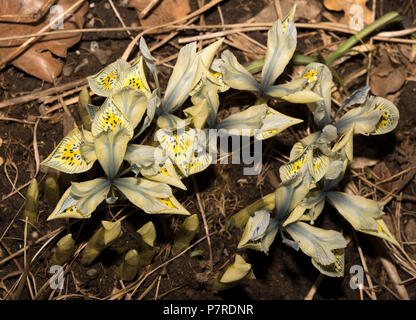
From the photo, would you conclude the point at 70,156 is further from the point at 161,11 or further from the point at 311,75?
the point at 311,75

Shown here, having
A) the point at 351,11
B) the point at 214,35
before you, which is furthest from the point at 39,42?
the point at 351,11

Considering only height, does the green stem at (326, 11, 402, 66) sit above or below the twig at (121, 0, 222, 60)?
below

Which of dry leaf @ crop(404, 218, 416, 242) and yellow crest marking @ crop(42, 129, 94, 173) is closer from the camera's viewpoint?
yellow crest marking @ crop(42, 129, 94, 173)

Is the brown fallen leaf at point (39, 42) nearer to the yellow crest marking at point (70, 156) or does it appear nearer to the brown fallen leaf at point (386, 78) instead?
the yellow crest marking at point (70, 156)

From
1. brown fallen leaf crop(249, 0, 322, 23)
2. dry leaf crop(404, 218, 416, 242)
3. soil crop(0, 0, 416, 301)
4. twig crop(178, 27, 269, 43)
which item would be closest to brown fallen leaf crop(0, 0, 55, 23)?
soil crop(0, 0, 416, 301)

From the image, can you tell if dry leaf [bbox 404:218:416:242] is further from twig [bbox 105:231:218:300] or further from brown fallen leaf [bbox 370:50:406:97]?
twig [bbox 105:231:218:300]

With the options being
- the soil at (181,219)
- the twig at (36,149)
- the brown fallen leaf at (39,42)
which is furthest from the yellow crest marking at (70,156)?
the brown fallen leaf at (39,42)
